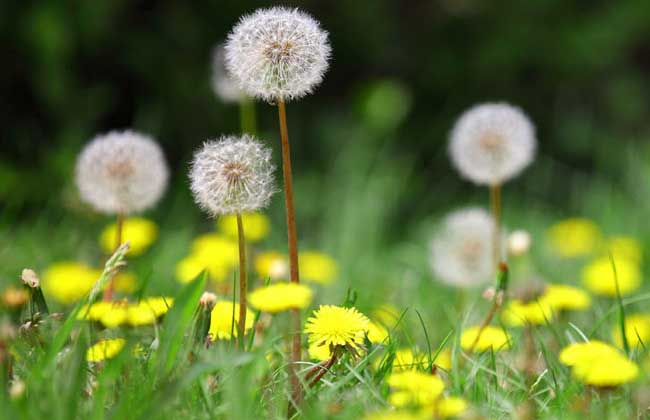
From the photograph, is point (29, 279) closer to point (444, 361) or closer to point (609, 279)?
point (444, 361)

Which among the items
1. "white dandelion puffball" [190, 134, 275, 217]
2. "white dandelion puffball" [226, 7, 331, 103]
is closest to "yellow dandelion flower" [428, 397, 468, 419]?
"white dandelion puffball" [190, 134, 275, 217]

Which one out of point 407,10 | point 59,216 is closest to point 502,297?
point 59,216

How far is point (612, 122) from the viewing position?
5.25 meters

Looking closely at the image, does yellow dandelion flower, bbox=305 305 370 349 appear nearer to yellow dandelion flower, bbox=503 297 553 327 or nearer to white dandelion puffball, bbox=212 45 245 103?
yellow dandelion flower, bbox=503 297 553 327

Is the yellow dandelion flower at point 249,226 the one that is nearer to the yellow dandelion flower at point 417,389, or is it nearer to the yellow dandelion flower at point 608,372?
the yellow dandelion flower at point 417,389

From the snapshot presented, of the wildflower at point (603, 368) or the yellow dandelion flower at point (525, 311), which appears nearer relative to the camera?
the wildflower at point (603, 368)

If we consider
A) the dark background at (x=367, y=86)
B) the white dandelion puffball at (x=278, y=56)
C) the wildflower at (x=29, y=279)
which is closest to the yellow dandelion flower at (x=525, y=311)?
the white dandelion puffball at (x=278, y=56)

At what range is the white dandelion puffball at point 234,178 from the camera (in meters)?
1.66

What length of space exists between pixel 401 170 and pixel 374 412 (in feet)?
11.0

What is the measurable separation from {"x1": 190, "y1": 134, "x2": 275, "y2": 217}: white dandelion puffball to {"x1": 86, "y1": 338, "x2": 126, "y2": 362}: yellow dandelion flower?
0.98 ft

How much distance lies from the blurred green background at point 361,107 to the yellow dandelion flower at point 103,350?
1575 millimetres

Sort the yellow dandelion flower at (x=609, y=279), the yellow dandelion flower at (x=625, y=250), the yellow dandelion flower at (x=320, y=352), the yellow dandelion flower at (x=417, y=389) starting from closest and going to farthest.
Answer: the yellow dandelion flower at (x=417, y=389)
the yellow dandelion flower at (x=320, y=352)
the yellow dandelion flower at (x=609, y=279)
the yellow dandelion flower at (x=625, y=250)

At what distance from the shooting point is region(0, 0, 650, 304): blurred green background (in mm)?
3879

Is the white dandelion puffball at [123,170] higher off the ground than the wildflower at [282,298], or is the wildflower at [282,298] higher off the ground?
the white dandelion puffball at [123,170]
